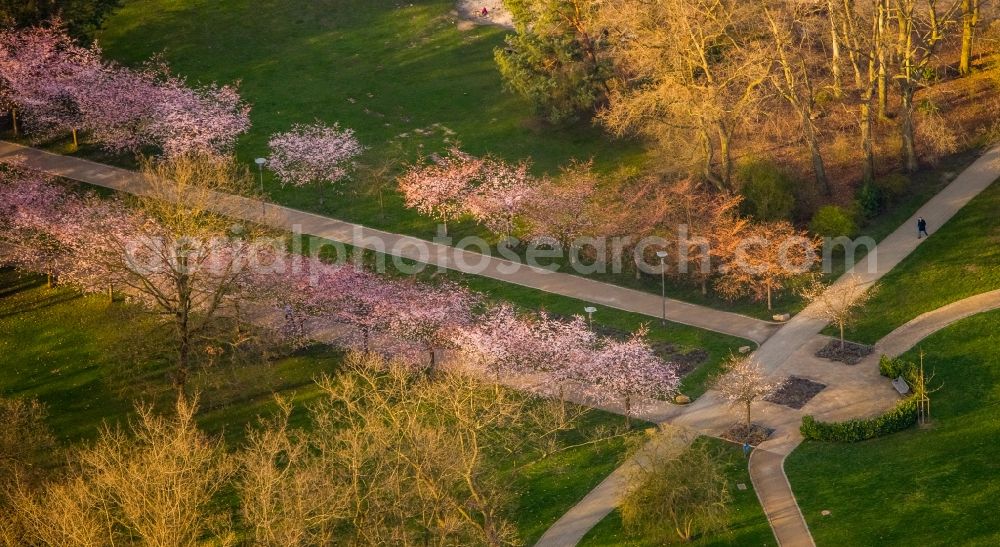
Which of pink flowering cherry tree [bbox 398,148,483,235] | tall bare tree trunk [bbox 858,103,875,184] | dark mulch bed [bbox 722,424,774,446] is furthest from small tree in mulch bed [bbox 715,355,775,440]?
pink flowering cherry tree [bbox 398,148,483,235]

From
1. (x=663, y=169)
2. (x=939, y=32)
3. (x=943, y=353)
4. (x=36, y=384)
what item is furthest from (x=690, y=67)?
(x=36, y=384)

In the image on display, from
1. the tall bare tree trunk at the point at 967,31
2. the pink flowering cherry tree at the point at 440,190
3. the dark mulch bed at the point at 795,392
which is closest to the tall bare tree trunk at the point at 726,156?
the pink flowering cherry tree at the point at 440,190

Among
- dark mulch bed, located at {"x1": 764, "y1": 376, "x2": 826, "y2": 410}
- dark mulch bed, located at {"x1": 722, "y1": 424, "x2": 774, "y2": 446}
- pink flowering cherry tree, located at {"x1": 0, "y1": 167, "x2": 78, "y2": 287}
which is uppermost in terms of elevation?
pink flowering cherry tree, located at {"x1": 0, "y1": 167, "x2": 78, "y2": 287}

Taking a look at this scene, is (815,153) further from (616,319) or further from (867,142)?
(616,319)

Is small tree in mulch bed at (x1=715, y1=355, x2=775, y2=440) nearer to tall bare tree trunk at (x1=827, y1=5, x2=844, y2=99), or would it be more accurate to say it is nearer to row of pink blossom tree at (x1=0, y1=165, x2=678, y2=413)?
row of pink blossom tree at (x1=0, y1=165, x2=678, y2=413)

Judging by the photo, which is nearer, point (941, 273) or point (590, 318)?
point (590, 318)

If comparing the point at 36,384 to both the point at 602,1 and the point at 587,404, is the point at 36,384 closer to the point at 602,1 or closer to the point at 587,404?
the point at 587,404

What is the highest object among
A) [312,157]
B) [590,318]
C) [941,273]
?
[312,157]

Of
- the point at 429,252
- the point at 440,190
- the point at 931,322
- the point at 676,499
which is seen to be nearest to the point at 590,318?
the point at 429,252
